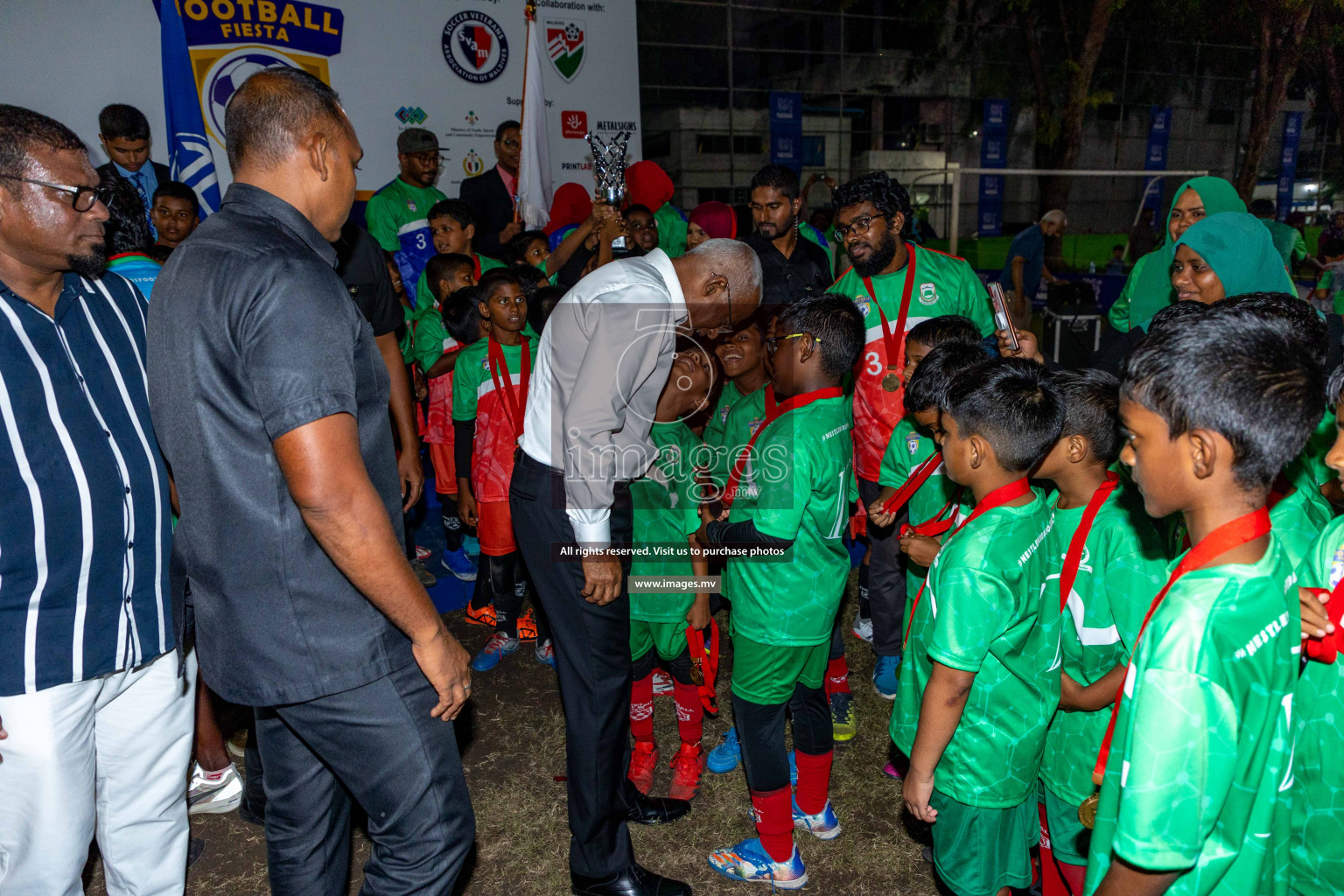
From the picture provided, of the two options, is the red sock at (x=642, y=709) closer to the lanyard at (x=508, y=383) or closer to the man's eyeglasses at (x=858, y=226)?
the lanyard at (x=508, y=383)

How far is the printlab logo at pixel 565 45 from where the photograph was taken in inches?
362

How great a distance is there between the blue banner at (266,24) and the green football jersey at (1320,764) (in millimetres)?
8491

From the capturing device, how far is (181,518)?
5.67 ft

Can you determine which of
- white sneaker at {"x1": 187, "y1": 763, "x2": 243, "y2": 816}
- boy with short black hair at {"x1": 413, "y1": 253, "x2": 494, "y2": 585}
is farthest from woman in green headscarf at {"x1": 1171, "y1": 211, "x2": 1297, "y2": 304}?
white sneaker at {"x1": 187, "y1": 763, "x2": 243, "y2": 816}

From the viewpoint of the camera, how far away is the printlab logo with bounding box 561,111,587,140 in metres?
9.34

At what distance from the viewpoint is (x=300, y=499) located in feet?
5.07

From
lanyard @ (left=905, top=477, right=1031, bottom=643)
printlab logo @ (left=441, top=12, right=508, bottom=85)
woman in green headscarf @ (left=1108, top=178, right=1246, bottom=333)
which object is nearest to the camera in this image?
lanyard @ (left=905, top=477, right=1031, bottom=643)

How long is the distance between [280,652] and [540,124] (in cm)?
500

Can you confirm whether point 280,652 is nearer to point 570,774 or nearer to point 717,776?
point 570,774

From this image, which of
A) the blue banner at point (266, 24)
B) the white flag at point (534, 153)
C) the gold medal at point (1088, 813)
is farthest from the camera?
the blue banner at point (266, 24)

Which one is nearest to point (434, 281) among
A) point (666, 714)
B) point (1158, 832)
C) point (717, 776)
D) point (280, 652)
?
point (666, 714)

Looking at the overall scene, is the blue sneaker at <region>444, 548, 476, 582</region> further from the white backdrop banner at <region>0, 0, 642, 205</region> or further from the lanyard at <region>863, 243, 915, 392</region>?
the white backdrop banner at <region>0, 0, 642, 205</region>

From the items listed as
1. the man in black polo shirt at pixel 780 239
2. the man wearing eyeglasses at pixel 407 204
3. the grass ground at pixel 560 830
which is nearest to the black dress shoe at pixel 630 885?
the grass ground at pixel 560 830

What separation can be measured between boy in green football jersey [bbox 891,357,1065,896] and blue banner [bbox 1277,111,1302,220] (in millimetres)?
22160
